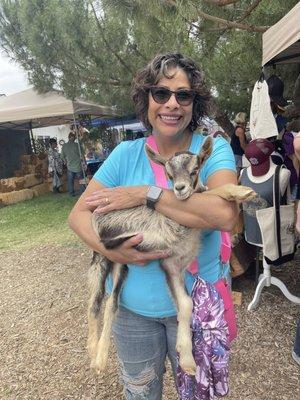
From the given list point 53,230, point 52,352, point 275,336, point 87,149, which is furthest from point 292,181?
point 87,149

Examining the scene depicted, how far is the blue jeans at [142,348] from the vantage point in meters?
1.73

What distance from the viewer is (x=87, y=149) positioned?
16656 mm

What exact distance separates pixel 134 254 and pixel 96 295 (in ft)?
1.28

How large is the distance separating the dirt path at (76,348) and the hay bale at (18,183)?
7.24 meters

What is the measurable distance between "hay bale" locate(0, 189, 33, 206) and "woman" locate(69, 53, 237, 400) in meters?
10.3

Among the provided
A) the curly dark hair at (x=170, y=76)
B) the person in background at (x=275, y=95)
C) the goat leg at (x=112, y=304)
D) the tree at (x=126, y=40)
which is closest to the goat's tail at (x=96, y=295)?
the goat leg at (x=112, y=304)

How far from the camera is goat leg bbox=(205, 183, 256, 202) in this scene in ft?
4.85

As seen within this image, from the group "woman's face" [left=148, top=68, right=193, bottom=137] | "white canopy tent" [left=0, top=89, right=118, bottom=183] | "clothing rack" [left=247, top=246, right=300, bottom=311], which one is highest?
"white canopy tent" [left=0, top=89, right=118, bottom=183]

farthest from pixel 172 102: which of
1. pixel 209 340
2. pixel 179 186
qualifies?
pixel 209 340

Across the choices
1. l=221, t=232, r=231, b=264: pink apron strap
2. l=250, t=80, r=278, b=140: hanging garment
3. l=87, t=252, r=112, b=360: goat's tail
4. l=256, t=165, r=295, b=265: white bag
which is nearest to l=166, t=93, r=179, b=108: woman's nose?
l=221, t=232, r=231, b=264: pink apron strap

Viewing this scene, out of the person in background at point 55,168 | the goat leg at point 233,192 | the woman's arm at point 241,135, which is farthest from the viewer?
the person in background at point 55,168

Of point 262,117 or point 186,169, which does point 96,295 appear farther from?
point 262,117

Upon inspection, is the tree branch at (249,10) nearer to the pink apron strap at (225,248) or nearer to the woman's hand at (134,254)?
the pink apron strap at (225,248)

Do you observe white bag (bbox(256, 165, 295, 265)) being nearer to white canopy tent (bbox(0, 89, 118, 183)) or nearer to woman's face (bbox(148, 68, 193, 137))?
woman's face (bbox(148, 68, 193, 137))
